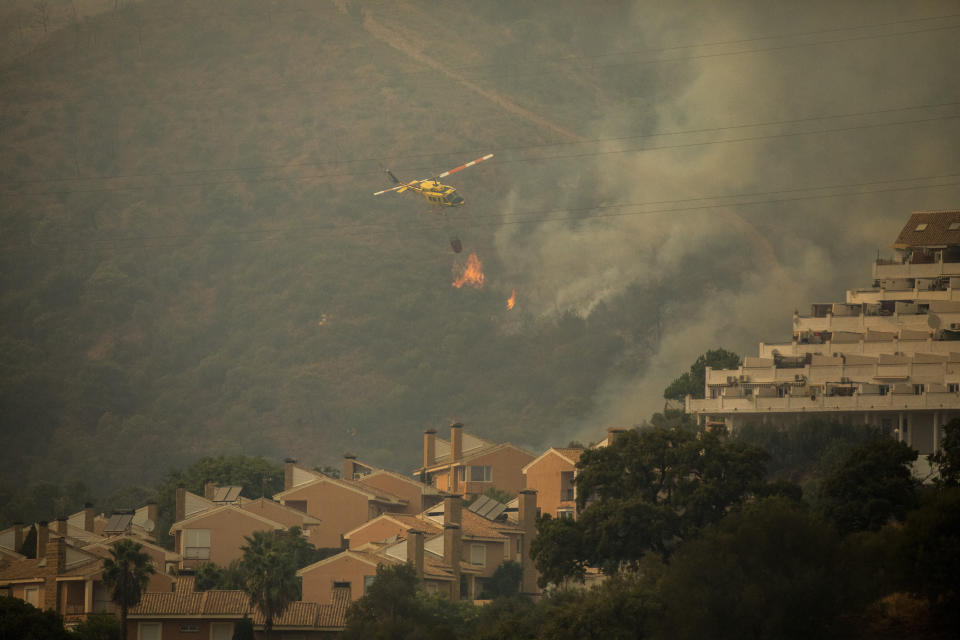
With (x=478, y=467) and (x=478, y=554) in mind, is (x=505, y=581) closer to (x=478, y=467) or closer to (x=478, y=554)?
(x=478, y=554)

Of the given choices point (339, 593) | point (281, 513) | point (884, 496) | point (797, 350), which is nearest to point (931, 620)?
point (884, 496)

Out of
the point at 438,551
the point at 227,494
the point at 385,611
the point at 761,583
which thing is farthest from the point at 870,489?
the point at 227,494

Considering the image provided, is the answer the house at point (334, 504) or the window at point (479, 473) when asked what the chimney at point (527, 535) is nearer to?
the house at point (334, 504)

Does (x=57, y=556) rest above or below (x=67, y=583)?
above

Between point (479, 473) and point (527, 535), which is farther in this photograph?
point (479, 473)

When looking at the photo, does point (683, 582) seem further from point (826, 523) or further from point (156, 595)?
point (156, 595)

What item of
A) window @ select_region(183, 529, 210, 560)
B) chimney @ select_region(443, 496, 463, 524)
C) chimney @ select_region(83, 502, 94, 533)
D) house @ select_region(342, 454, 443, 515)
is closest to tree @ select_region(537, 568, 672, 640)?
chimney @ select_region(443, 496, 463, 524)
